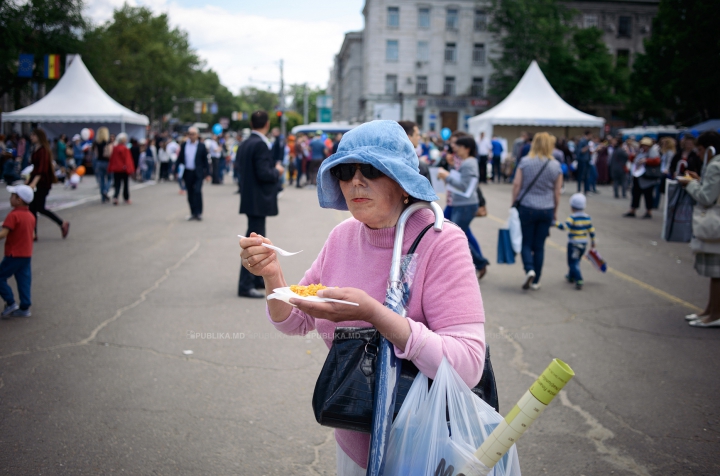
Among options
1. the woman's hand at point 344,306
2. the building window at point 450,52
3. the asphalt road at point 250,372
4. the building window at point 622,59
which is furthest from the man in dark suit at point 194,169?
the building window at point 622,59

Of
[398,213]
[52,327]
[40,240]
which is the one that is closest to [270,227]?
[40,240]

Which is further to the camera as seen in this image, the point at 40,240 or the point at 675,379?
the point at 40,240

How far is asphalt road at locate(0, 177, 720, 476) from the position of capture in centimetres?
327

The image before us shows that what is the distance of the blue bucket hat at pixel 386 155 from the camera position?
1.73m

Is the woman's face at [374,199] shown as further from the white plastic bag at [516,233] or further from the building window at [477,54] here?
the building window at [477,54]

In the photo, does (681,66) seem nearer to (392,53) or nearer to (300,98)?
(392,53)

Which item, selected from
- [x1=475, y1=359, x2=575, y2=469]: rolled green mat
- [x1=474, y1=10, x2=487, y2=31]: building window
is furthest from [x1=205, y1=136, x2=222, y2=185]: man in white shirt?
[x1=474, y1=10, x2=487, y2=31]: building window

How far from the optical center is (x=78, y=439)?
3377 mm

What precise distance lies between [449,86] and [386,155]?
59.5 metres

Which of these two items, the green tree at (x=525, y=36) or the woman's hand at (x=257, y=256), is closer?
the woman's hand at (x=257, y=256)

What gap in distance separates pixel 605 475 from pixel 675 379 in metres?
1.72

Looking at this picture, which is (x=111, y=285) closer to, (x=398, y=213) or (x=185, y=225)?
(x=185, y=225)

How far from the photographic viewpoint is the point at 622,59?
180 ft

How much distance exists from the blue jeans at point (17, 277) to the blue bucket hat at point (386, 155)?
16.3ft
